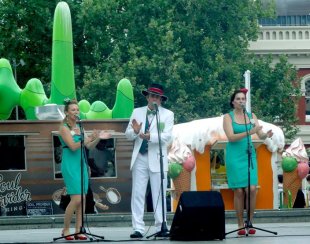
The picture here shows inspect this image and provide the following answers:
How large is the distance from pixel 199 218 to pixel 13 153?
37.3ft

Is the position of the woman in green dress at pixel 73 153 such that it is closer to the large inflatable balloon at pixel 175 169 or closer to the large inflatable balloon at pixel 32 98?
the large inflatable balloon at pixel 175 169

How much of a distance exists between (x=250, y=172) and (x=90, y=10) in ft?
116

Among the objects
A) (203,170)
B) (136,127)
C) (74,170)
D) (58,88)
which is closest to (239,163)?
(136,127)

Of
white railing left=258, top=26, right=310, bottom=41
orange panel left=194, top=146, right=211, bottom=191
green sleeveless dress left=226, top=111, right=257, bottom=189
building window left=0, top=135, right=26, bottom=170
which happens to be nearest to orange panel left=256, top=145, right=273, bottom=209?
orange panel left=194, top=146, right=211, bottom=191

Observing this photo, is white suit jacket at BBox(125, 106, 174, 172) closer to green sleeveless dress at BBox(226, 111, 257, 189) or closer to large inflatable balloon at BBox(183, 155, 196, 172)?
green sleeveless dress at BBox(226, 111, 257, 189)

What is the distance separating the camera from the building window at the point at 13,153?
84.8 feet

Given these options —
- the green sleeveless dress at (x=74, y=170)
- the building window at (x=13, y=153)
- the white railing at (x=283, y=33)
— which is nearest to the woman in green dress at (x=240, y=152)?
the green sleeveless dress at (x=74, y=170)

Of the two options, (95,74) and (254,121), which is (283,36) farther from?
(254,121)

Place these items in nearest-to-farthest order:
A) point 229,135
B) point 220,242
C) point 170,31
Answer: point 220,242
point 229,135
point 170,31

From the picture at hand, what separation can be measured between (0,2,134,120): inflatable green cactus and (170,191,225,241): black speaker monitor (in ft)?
46.7

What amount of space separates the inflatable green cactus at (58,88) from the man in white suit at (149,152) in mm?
13446

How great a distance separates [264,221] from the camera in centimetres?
2319

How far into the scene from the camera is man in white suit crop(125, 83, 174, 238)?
621 inches

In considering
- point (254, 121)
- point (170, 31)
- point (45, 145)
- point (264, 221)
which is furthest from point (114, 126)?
point (170, 31)
